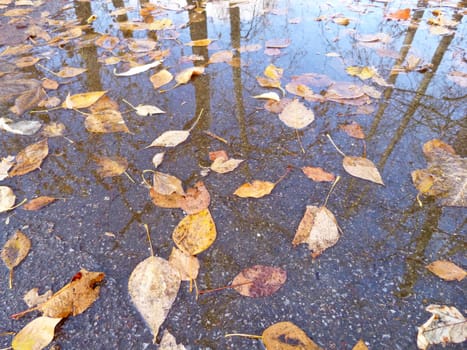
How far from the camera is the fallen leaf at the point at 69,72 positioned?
2.08 metres

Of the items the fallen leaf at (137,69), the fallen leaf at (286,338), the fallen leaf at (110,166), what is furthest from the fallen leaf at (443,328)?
the fallen leaf at (137,69)

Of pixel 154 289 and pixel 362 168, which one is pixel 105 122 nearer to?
pixel 154 289

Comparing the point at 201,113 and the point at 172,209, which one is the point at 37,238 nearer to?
the point at 172,209

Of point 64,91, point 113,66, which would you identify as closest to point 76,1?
point 113,66

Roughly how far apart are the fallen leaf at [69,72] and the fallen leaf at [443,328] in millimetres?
2337

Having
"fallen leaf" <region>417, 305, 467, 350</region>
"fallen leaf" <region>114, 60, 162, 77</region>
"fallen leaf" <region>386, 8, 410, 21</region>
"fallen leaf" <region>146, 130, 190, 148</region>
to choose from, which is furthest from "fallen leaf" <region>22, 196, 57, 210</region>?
"fallen leaf" <region>386, 8, 410, 21</region>

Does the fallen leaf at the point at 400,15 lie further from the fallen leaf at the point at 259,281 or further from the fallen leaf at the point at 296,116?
the fallen leaf at the point at 259,281

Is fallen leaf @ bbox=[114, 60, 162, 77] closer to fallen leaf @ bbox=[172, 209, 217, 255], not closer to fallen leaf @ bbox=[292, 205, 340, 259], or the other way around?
fallen leaf @ bbox=[172, 209, 217, 255]

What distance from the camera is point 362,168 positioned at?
4.34 ft

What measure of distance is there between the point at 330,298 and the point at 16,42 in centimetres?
311

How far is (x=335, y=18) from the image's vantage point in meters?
2.93

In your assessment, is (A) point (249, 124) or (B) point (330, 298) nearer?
(B) point (330, 298)

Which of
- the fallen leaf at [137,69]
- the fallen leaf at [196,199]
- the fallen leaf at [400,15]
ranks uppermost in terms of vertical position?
the fallen leaf at [400,15]

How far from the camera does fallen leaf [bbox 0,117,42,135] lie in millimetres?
1599
